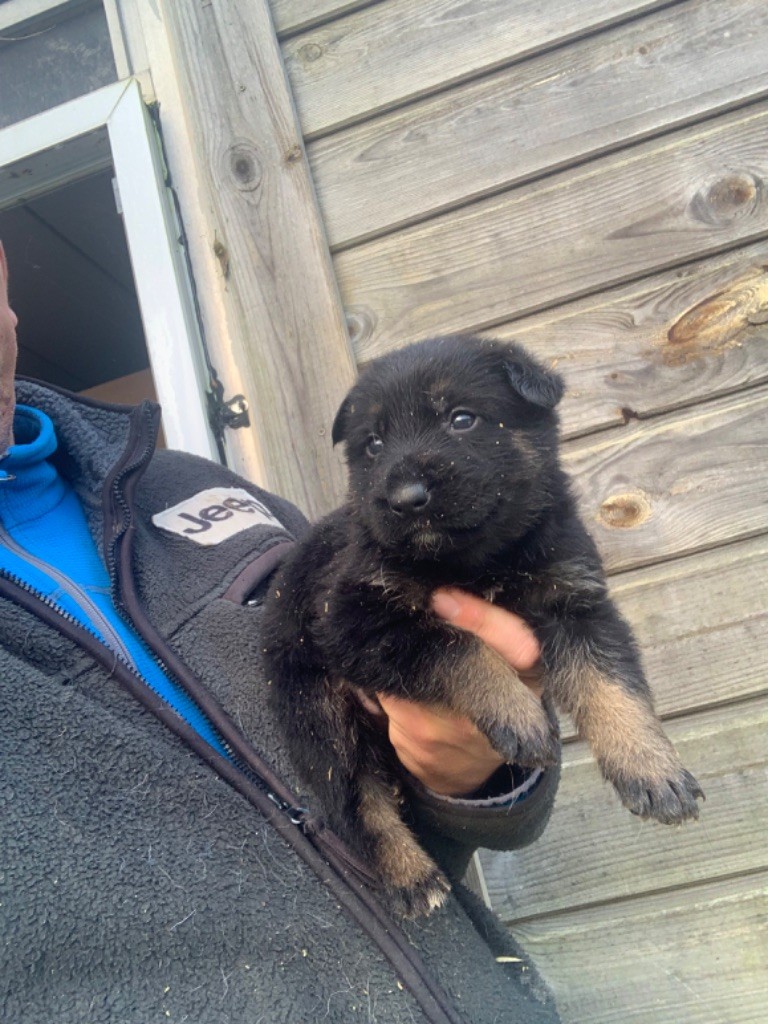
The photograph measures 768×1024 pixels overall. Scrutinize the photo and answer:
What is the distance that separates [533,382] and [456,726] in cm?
81

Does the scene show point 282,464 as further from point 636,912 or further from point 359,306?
point 636,912

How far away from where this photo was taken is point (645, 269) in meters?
2.38

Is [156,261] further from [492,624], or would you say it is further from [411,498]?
[492,624]

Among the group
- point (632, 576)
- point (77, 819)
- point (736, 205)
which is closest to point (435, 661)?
point (77, 819)

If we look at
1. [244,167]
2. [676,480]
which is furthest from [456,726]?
[244,167]

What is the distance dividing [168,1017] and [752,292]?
2376 millimetres

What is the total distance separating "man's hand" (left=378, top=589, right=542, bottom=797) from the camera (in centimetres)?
158

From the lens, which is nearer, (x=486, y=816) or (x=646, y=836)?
(x=486, y=816)

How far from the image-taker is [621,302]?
7.83ft

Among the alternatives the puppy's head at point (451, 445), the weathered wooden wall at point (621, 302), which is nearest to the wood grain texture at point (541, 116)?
the weathered wooden wall at point (621, 302)

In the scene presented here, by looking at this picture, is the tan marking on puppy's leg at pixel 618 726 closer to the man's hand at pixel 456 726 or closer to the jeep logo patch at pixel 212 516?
the man's hand at pixel 456 726

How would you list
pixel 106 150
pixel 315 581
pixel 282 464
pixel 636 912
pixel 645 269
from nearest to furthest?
pixel 315 581 < pixel 636 912 < pixel 645 269 < pixel 282 464 < pixel 106 150

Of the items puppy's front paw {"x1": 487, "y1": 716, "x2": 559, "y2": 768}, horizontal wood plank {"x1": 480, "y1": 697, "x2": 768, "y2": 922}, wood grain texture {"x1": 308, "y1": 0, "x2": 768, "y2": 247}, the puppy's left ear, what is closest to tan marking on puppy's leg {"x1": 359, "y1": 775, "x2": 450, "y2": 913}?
puppy's front paw {"x1": 487, "y1": 716, "x2": 559, "y2": 768}

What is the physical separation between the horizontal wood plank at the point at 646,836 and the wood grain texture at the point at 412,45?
2.26 meters
